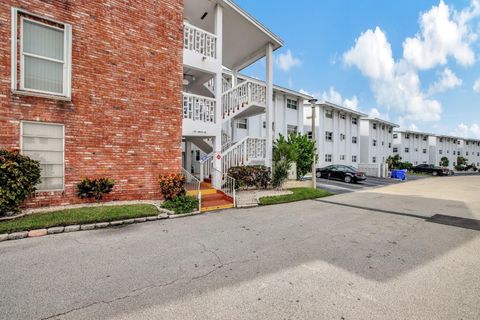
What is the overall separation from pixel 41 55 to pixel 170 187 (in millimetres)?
5712

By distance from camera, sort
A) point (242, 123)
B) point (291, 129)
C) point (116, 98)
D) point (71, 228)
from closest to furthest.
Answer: point (71, 228) < point (116, 98) < point (242, 123) < point (291, 129)

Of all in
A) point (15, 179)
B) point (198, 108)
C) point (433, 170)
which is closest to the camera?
point (15, 179)

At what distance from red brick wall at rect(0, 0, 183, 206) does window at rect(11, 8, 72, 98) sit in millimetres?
186

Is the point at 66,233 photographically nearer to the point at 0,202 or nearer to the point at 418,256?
the point at 0,202

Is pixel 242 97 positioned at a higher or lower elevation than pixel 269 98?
lower

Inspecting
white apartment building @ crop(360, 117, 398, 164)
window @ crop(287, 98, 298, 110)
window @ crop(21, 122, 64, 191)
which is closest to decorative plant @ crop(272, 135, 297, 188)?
window @ crop(21, 122, 64, 191)

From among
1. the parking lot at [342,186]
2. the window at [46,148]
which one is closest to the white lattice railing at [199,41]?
the window at [46,148]

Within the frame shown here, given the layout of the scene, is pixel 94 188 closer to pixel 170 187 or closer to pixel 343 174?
pixel 170 187

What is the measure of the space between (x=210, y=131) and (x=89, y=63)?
507cm

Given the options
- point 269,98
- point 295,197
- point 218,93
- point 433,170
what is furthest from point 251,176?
point 433,170

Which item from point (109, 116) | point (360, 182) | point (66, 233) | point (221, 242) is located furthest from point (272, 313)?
point (360, 182)

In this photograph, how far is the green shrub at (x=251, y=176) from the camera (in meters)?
11.5

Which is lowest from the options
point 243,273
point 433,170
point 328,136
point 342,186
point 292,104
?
point 342,186

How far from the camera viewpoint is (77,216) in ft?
20.0
